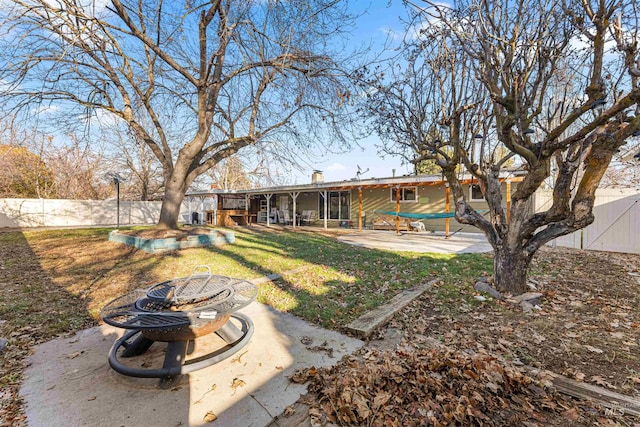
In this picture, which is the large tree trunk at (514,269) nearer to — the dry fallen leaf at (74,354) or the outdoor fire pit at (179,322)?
the outdoor fire pit at (179,322)

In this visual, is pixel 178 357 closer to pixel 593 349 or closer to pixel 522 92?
pixel 593 349

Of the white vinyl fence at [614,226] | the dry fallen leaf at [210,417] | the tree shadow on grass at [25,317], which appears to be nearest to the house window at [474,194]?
the white vinyl fence at [614,226]

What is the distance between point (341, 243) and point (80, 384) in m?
7.34

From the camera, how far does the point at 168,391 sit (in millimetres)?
2027

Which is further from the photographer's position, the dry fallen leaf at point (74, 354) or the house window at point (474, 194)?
the house window at point (474, 194)

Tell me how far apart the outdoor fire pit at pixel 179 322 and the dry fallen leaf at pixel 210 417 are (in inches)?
17.8

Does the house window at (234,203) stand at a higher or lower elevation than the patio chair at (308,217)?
higher

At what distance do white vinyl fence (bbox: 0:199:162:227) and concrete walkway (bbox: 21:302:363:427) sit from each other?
58.2 ft

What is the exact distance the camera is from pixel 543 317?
3295 millimetres

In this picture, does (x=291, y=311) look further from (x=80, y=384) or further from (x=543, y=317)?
(x=543, y=317)

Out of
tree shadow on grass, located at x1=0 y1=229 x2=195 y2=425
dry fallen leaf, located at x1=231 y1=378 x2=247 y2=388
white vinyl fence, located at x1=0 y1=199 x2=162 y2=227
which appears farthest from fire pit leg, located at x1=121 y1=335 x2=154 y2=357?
white vinyl fence, located at x1=0 y1=199 x2=162 y2=227

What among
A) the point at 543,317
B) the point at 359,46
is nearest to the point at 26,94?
A: the point at 359,46

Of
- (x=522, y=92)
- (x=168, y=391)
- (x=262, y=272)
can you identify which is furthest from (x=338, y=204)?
(x=168, y=391)

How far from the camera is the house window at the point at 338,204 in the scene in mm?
15157
